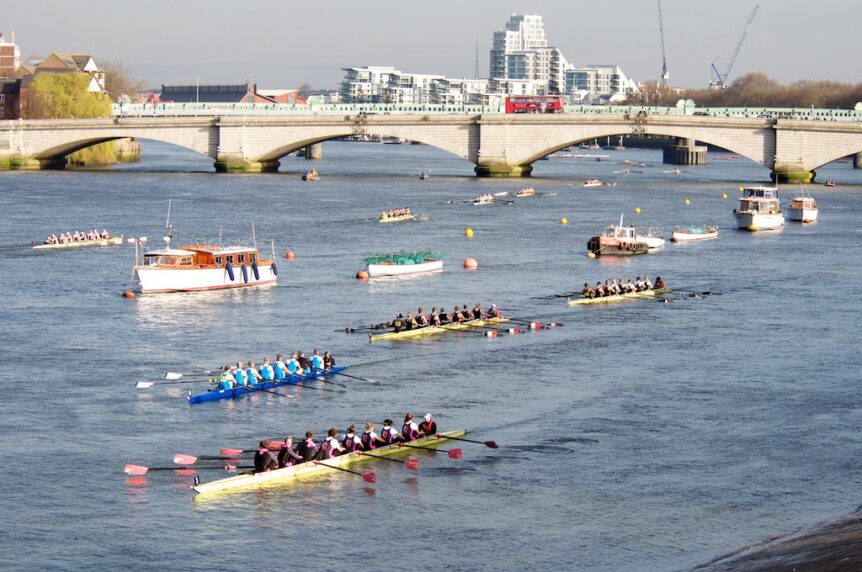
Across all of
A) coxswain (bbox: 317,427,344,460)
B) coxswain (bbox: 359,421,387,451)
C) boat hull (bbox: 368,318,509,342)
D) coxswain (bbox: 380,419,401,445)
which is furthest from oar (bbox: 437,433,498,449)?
boat hull (bbox: 368,318,509,342)

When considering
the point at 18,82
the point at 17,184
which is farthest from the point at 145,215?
the point at 18,82

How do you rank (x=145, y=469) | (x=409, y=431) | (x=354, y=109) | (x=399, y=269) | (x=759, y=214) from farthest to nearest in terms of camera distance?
(x=354, y=109) < (x=759, y=214) < (x=399, y=269) < (x=409, y=431) < (x=145, y=469)

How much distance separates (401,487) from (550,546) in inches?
218

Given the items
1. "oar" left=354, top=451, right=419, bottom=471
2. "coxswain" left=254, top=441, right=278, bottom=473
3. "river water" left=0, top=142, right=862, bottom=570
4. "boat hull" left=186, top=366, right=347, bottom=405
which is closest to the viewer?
"river water" left=0, top=142, right=862, bottom=570

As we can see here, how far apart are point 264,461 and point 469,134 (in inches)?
3953

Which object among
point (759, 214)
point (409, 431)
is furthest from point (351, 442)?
point (759, 214)

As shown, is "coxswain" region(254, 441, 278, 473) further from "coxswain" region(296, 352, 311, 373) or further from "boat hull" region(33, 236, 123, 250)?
"boat hull" region(33, 236, 123, 250)

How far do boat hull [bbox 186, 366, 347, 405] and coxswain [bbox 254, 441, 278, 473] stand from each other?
867 centimetres

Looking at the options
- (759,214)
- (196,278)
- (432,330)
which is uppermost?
(759,214)

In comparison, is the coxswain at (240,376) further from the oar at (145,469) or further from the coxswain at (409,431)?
the oar at (145,469)

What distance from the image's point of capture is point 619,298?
214 ft

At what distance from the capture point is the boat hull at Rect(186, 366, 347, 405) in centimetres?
4346

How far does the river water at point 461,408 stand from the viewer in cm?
3173

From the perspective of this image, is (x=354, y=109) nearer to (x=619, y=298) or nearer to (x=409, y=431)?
(x=619, y=298)
